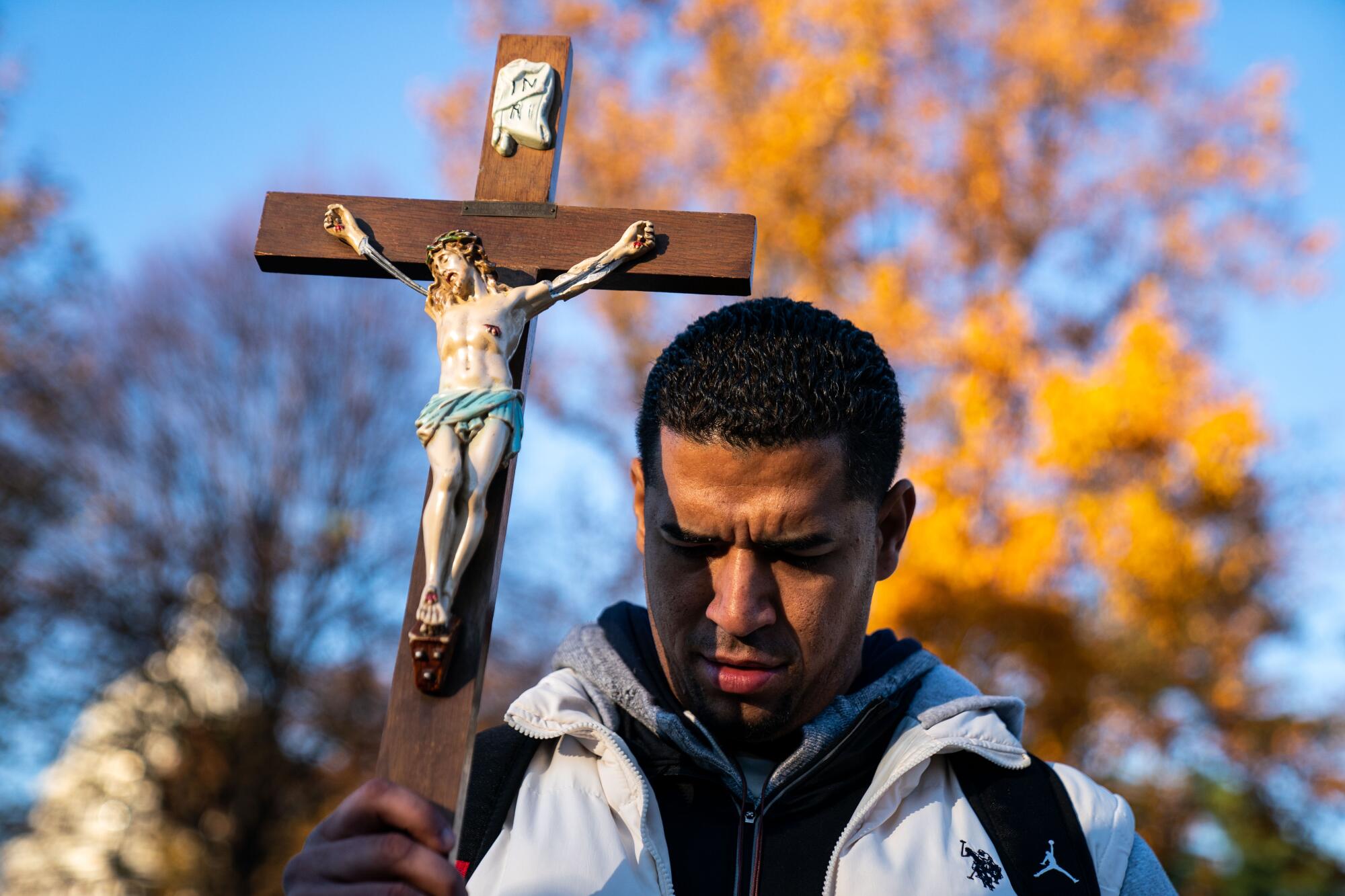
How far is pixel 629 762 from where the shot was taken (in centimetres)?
189

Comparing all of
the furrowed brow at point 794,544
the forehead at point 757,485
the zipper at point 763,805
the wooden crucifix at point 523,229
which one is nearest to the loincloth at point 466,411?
the wooden crucifix at point 523,229

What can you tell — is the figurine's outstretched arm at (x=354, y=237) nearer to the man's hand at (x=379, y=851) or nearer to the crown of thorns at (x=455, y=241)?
the crown of thorns at (x=455, y=241)

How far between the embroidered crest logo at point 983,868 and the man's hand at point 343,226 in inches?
61.0

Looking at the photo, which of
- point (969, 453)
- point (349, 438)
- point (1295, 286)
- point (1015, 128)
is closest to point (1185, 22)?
point (1015, 128)

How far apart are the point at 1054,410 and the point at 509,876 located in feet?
27.4

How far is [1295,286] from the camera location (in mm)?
11945

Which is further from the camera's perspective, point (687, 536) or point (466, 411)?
point (687, 536)

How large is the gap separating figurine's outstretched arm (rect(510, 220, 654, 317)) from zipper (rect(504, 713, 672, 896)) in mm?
730

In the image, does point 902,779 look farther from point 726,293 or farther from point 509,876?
point 726,293

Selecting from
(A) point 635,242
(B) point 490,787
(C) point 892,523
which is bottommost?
(B) point 490,787

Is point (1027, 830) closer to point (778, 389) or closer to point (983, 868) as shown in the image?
point (983, 868)

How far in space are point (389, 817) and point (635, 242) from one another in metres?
1.11

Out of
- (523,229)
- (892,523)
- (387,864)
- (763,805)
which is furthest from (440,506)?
(892,523)

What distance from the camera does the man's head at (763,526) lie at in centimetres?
189
